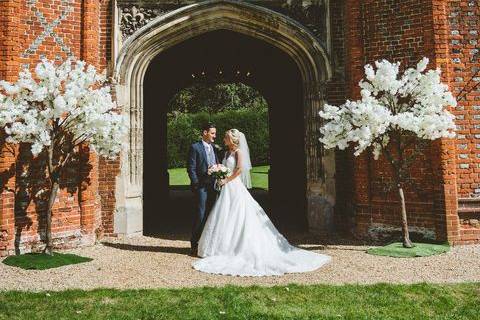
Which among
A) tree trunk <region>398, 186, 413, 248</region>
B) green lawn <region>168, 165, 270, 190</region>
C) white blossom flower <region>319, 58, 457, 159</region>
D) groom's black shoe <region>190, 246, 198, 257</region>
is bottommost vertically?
groom's black shoe <region>190, 246, 198, 257</region>

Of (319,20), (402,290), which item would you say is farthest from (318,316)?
(319,20)

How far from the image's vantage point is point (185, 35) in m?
7.41

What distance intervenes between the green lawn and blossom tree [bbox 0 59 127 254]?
11.4 m

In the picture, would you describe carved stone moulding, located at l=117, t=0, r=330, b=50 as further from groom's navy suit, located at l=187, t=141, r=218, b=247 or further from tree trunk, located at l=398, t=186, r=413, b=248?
tree trunk, located at l=398, t=186, r=413, b=248

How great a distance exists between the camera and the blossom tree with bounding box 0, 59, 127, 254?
4.95 metres

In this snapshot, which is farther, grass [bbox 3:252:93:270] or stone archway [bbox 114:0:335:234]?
stone archway [bbox 114:0:335:234]

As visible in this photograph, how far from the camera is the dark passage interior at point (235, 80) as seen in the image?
32.2ft

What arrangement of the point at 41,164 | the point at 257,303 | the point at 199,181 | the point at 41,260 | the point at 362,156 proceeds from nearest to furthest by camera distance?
the point at 257,303
the point at 41,260
the point at 199,181
the point at 41,164
the point at 362,156

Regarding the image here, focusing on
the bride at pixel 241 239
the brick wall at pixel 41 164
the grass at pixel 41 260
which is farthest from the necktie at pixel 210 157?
the grass at pixel 41 260

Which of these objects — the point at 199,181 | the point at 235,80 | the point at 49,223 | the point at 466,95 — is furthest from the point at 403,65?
the point at 235,80

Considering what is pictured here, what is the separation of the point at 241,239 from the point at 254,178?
14120mm

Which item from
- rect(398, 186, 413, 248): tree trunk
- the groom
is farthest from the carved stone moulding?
rect(398, 186, 413, 248): tree trunk

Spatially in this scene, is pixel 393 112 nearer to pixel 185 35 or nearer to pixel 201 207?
pixel 201 207

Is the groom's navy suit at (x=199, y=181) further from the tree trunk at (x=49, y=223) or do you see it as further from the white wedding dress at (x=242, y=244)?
the tree trunk at (x=49, y=223)
